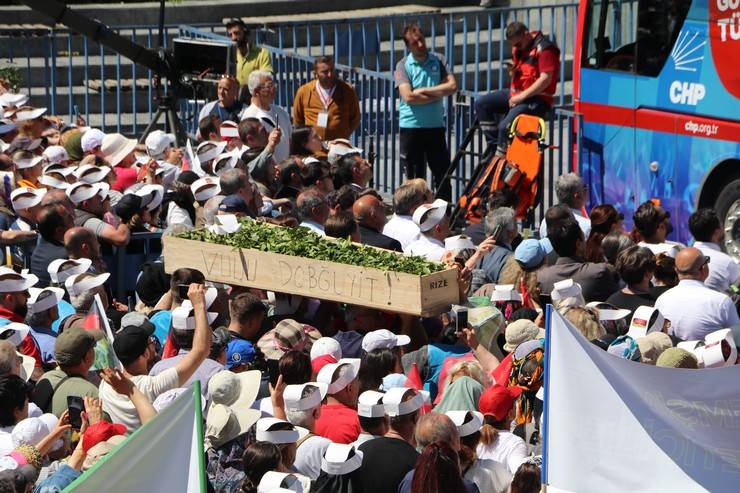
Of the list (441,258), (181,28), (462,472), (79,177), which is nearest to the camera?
(462,472)

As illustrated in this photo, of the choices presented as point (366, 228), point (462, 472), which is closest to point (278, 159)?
point (366, 228)

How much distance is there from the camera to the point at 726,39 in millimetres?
12289

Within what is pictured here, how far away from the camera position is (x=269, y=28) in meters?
19.0

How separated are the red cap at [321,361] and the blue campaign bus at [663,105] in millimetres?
5682

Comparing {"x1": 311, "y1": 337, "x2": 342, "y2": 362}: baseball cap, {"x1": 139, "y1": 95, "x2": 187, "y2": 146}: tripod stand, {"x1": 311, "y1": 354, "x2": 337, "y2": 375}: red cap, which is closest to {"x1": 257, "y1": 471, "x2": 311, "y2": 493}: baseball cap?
{"x1": 311, "y1": 354, "x2": 337, "y2": 375}: red cap

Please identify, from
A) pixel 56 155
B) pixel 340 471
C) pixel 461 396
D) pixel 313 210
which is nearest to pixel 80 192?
pixel 313 210

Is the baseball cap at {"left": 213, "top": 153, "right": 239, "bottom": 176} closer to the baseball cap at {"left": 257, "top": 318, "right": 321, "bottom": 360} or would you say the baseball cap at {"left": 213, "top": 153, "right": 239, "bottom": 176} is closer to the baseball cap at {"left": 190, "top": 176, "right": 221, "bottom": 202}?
the baseball cap at {"left": 190, "top": 176, "right": 221, "bottom": 202}

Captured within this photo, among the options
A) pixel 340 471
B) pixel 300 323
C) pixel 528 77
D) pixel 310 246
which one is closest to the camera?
pixel 340 471

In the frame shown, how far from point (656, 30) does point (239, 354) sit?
6.53 m

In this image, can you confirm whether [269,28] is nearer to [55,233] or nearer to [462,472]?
[55,233]

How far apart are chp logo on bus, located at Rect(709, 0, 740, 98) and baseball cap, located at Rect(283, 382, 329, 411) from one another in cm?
644

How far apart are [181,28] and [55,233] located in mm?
8450

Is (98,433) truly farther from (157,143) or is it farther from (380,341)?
(157,143)

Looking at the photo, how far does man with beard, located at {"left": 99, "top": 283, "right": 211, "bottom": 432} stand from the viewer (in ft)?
24.2
